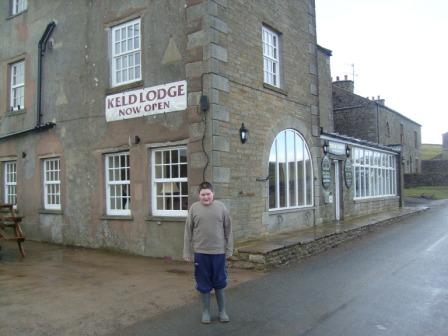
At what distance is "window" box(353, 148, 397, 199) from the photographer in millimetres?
19281

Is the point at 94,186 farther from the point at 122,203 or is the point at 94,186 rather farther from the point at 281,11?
the point at 281,11

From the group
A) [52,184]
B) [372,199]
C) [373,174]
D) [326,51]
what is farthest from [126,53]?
[326,51]

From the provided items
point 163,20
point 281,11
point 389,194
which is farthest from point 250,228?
point 389,194

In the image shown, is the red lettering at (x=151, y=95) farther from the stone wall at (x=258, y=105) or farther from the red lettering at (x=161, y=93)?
the stone wall at (x=258, y=105)

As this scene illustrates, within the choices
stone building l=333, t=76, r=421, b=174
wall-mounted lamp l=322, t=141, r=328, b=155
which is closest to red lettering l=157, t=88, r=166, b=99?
wall-mounted lamp l=322, t=141, r=328, b=155

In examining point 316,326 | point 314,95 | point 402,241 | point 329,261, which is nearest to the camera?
Result: point 316,326

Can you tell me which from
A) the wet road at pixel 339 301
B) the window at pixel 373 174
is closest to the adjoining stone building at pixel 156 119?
the wet road at pixel 339 301

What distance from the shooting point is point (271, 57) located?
13.2m

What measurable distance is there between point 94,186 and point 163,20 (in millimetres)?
4736

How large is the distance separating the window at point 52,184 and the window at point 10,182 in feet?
6.41

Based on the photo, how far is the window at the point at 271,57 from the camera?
12.9m

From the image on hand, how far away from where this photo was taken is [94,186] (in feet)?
41.1

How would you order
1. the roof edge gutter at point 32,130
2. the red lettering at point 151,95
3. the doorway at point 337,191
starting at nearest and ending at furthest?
1. the red lettering at point 151,95
2. the roof edge gutter at point 32,130
3. the doorway at point 337,191

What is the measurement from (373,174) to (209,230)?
1664 centimetres
